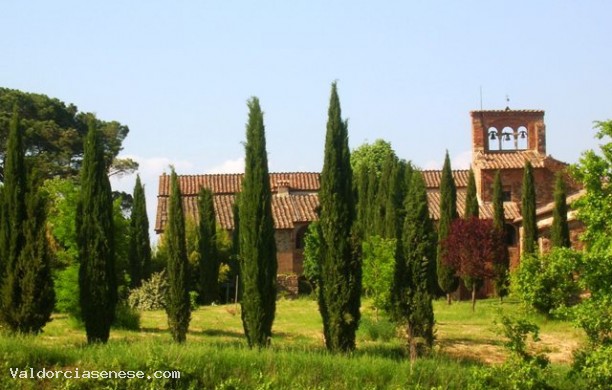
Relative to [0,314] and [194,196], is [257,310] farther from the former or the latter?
[194,196]

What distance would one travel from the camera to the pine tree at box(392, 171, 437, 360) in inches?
830

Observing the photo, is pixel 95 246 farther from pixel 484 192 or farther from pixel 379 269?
pixel 484 192

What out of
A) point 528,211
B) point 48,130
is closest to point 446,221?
point 528,211

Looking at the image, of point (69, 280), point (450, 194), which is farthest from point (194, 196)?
point (69, 280)

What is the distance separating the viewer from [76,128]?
50.9 metres

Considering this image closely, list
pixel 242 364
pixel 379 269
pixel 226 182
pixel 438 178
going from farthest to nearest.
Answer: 1. pixel 438 178
2. pixel 226 182
3. pixel 379 269
4. pixel 242 364

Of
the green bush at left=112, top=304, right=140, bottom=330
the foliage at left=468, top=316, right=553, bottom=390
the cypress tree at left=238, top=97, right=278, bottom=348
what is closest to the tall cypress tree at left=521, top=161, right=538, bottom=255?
the green bush at left=112, top=304, right=140, bottom=330

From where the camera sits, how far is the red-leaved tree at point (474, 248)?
3538 cm

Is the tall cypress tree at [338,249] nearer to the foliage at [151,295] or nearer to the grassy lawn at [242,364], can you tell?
the grassy lawn at [242,364]

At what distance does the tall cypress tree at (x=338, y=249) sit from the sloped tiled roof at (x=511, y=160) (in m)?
28.3

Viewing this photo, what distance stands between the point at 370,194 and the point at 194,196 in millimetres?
13306

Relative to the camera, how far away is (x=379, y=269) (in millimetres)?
29312

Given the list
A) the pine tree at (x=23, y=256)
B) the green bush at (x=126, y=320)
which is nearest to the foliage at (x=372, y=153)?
the green bush at (x=126, y=320)

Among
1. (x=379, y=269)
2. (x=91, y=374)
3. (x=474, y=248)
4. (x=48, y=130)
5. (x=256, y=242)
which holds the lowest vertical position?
(x=91, y=374)
